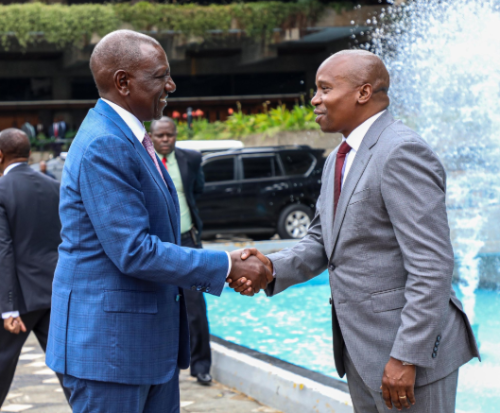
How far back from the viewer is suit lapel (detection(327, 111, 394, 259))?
261 centimetres

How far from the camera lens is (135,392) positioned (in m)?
2.59

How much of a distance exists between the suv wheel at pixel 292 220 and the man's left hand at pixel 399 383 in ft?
37.1

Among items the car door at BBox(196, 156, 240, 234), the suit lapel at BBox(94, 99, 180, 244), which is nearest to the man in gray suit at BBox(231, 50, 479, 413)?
the suit lapel at BBox(94, 99, 180, 244)

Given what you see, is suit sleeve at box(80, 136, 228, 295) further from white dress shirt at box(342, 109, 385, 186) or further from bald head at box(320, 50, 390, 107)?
Result: bald head at box(320, 50, 390, 107)

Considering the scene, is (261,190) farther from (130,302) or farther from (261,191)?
(130,302)

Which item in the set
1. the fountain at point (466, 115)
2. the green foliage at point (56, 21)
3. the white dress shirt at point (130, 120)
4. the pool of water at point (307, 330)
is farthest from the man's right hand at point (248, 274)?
the green foliage at point (56, 21)

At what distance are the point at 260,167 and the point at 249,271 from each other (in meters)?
11.2

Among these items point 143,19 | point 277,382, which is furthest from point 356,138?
point 143,19

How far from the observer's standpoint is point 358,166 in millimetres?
2631

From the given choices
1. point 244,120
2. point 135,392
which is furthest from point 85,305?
point 244,120

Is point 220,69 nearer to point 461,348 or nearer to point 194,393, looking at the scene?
point 194,393

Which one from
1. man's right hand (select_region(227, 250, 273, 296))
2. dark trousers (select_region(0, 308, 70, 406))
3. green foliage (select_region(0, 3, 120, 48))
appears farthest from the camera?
green foliage (select_region(0, 3, 120, 48))

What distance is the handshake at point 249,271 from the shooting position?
295cm

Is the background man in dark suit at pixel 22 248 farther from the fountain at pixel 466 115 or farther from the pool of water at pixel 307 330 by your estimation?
the fountain at pixel 466 115
